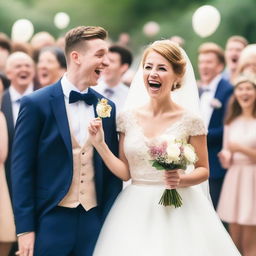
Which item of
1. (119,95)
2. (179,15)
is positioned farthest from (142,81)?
(179,15)

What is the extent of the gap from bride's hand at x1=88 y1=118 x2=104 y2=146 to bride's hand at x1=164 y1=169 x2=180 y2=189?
1.43 feet

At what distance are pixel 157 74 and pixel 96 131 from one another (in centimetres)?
57

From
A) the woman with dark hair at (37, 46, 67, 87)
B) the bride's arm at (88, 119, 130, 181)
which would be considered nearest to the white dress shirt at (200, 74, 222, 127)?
the woman with dark hair at (37, 46, 67, 87)

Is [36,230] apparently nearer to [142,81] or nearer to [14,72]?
[142,81]

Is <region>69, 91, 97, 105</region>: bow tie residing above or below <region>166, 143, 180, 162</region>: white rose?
above

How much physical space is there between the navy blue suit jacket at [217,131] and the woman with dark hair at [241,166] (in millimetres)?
89

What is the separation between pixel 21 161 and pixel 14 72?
11.2ft

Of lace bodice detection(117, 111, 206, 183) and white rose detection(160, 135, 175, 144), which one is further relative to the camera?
lace bodice detection(117, 111, 206, 183)

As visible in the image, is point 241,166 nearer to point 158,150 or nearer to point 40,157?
point 158,150

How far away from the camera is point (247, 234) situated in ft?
23.4

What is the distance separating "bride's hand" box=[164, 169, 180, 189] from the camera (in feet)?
13.7

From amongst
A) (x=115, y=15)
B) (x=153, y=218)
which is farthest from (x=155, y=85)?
(x=115, y=15)

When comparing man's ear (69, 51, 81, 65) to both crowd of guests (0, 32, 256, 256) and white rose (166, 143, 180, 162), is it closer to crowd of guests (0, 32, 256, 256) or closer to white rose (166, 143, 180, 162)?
white rose (166, 143, 180, 162)

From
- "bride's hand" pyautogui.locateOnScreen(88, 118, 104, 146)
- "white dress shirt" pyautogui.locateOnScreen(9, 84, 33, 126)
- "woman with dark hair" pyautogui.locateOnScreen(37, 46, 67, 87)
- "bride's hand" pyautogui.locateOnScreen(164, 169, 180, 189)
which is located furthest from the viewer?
"woman with dark hair" pyautogui.locateOnScreen(37, 46, 67, 87)
